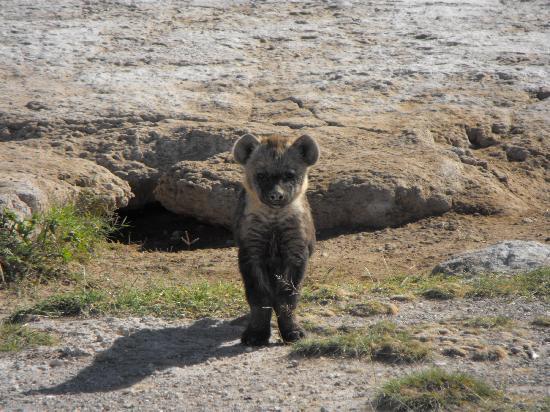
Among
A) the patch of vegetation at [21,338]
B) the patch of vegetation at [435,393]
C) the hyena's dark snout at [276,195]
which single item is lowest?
the patch of vegetation at [21,338]

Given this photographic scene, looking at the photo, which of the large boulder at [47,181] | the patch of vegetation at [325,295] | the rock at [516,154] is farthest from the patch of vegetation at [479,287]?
the rock at [516,154]

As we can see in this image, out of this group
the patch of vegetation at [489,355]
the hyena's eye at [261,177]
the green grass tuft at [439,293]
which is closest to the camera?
the patch of vegetation at [489,355]

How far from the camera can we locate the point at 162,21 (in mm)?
11031

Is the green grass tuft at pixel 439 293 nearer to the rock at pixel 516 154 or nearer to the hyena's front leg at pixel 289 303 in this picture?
the hyena's front leg at pixel 289 303

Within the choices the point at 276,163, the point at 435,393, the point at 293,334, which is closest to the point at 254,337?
the point at 293,334

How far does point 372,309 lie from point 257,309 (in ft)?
2.66

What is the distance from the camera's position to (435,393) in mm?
4066

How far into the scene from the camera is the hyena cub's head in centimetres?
584

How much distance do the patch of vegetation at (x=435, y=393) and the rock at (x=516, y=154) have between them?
17.4 feet

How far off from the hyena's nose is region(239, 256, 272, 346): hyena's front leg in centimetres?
44

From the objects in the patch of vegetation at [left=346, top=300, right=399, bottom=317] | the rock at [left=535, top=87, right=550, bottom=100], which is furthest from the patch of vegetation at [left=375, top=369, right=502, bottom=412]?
the rock at [left=535, top=87, right=550, bottom=100]

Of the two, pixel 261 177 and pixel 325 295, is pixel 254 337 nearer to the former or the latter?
pixel 325 295

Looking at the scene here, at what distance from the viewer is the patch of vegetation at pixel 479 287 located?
5.95 metres

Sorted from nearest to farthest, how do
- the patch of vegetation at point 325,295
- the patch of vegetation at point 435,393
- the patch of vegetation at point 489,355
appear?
the patch of vegetation at point 435,393
the patch of vegetation at point 489,355
the patch of vegetation at point 325,295
